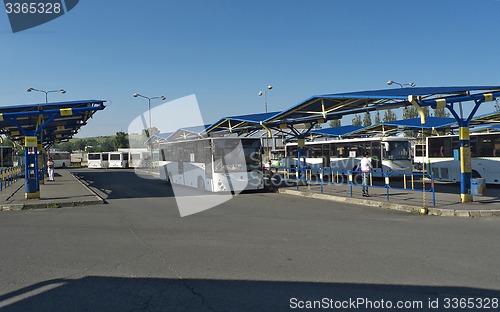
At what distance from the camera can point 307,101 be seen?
18141 millimetres

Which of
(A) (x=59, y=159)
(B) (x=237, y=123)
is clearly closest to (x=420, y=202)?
(B) (x=237, y=123)

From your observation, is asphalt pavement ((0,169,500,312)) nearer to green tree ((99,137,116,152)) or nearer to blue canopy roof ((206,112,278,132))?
blue canopy roof ((206,112,278,132))

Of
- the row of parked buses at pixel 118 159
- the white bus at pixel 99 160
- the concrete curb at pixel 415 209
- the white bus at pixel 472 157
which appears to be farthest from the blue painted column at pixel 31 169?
the white bus at pixel 99 160

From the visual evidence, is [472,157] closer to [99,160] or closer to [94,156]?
[99,160]

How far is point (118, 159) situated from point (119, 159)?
21 centimetres

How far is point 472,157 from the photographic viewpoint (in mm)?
21141

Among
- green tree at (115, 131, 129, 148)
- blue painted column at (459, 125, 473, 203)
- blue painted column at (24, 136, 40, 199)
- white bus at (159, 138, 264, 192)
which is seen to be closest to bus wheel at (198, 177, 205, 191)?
white bus at (159, 138, 264, 192)

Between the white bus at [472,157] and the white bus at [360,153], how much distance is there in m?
1.43

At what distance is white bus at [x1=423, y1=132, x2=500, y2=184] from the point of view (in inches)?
792

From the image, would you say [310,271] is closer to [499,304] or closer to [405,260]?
[405,260]

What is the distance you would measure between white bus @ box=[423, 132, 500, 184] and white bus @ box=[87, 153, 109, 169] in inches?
2044

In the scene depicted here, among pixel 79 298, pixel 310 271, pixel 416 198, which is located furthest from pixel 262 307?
pixel 416 198

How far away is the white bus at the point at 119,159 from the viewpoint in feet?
205

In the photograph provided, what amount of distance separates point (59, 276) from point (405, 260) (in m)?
5.67
